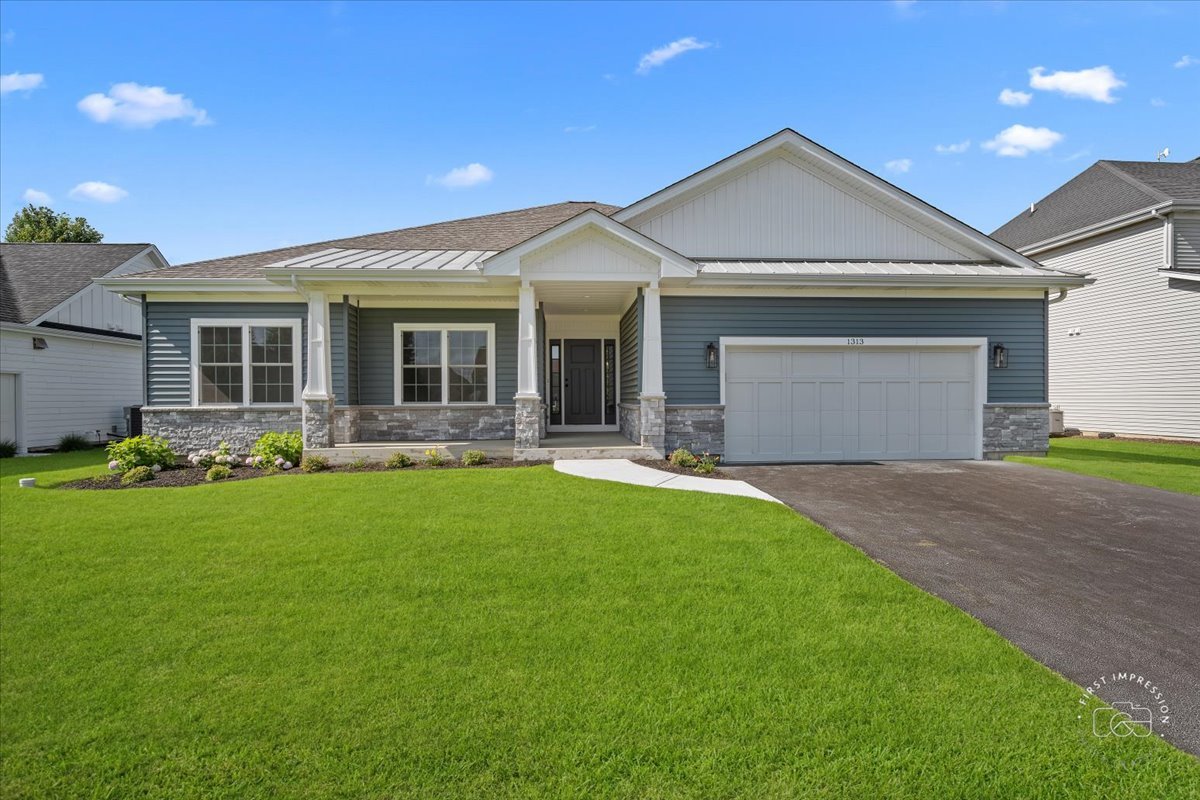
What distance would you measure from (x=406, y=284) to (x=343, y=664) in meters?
8.49

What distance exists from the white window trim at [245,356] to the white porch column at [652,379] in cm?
696

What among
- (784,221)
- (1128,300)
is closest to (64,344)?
(784,221)

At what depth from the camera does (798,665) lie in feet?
10.8


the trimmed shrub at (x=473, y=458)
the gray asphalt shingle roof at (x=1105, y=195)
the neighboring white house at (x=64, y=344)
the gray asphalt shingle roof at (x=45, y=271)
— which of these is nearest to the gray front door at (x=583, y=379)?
the trimmed shrub at (x=473, y=458)

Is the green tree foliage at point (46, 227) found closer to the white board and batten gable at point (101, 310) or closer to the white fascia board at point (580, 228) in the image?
the white board and batten gable at point (101, 310)

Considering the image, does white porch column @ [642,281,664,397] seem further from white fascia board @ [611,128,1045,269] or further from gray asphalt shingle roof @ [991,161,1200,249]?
gray asphalt shingle roof @ [991,161,1200,249]

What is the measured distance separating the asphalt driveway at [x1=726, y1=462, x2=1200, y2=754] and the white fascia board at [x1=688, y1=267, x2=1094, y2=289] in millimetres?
3565

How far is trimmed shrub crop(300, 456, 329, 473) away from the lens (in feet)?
31.6

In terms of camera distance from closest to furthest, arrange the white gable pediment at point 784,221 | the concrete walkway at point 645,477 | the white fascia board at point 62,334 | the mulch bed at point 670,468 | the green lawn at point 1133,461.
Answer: the concrete walkway at point 645,477
the mulch bed at point 670,468
the green lawn at point 1133,461
the white gable pediment at point 784,221
the white fascia board at point 62,334

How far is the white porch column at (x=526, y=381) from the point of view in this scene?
33.3ft

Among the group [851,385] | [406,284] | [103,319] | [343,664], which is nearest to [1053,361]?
[851,385]

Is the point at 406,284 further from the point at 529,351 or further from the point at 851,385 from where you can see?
the point at 851,385

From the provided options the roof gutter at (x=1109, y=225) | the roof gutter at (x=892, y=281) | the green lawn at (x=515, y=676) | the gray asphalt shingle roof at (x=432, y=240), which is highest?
the roof gutter at (x=1109, y=225)

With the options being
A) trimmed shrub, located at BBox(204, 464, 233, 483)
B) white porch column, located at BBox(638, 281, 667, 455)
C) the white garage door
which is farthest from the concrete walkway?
trimmed shrub, located at BBox(204, 464, 233, 483)
